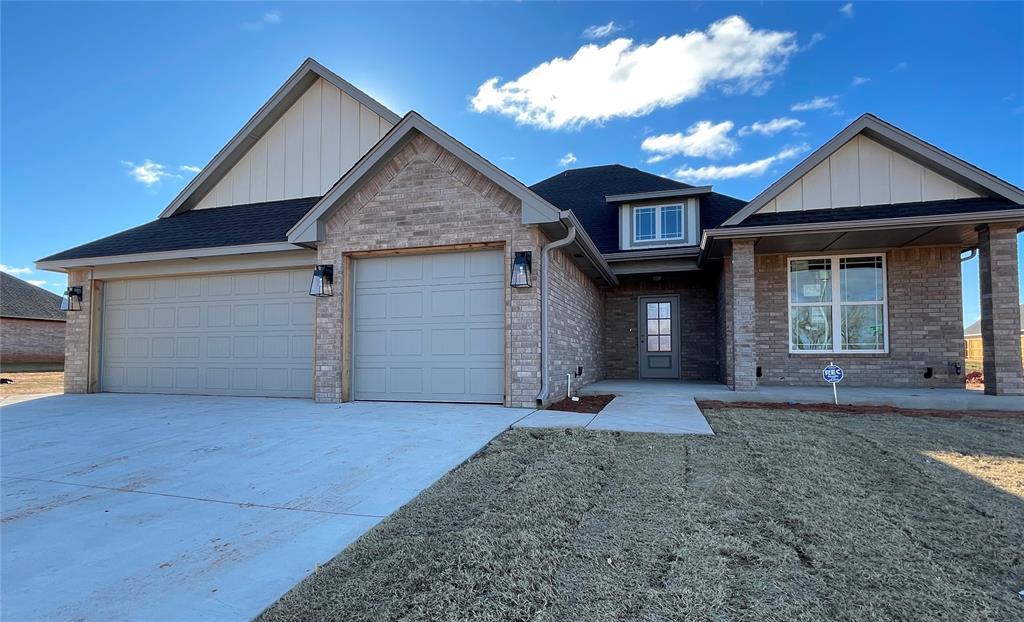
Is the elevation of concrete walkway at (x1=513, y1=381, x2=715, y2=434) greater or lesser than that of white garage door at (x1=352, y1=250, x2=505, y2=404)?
lesser

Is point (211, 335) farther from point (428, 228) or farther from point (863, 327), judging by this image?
→ point (863, 327)

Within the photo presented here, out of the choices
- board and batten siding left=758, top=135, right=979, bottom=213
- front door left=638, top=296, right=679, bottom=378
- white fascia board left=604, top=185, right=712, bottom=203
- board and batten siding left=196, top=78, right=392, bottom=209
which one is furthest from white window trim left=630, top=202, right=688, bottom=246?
board and batten siding left=196, top=78, right=392, bottom=209

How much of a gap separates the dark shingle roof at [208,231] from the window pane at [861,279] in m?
11.3

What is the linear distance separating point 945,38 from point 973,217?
5.06 meters

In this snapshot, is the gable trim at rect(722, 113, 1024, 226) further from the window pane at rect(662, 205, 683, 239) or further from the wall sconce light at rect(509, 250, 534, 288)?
the wall sconce light at rect(509, 250, 534, 288)

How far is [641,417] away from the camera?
6.62 metres

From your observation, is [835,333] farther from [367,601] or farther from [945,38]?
[367,601]

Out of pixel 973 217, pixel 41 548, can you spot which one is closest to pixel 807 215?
pixel 973 217

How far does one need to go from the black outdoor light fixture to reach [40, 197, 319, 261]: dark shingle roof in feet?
4.43

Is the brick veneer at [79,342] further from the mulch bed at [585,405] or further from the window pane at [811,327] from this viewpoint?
the window pane at [811,327]

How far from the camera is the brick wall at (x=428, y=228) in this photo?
23.9 ft

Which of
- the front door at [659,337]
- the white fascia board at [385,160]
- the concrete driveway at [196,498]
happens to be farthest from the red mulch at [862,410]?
the front door at [659,337]

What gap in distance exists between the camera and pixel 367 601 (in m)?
2.12

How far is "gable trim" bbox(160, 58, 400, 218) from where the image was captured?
10.7m
